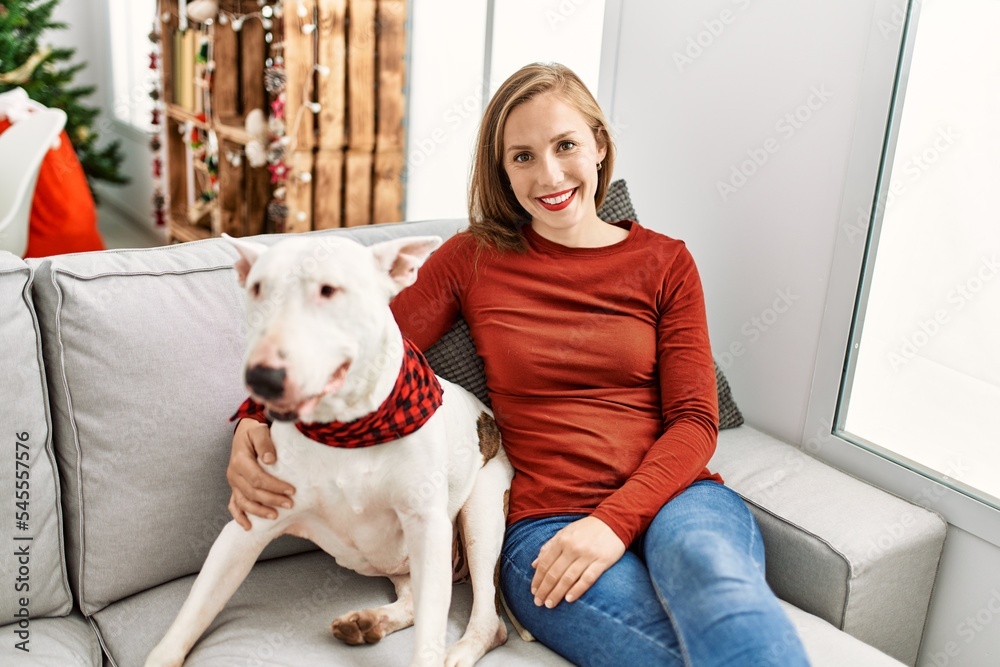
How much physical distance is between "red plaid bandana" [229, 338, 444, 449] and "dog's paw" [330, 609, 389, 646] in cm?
32

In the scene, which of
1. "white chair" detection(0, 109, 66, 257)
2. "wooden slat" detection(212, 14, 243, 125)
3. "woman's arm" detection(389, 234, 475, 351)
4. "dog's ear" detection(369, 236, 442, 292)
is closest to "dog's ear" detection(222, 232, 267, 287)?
"dog's ear" detection(369, 236, 442, 292)

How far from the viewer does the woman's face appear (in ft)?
5.00

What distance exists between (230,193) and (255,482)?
2581 millimetres

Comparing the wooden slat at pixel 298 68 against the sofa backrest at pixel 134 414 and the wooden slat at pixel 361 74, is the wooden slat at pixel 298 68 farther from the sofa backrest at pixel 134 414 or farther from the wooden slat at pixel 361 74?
the sofa backrest at pixel 134 414

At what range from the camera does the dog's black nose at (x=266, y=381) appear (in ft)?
2.91

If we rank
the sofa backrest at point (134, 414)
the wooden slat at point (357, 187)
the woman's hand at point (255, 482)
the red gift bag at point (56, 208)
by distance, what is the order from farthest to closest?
the red gift bag at point (56, 208) → the wooden slat at point (357, 187) → the sofa backrest at point (134, 414) → the woman's hand at point (255, 482)

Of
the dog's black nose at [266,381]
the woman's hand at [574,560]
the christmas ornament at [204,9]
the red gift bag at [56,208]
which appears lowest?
the red gift bag at [56,208]

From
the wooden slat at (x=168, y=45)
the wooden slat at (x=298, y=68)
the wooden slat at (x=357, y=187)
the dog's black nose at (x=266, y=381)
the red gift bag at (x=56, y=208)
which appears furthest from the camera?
the wooden slat at (x=168, y=45)

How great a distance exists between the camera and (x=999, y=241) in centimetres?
147

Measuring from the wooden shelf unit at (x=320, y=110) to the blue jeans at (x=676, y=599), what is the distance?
194 centimetres

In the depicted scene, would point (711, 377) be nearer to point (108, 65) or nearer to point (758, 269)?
point (758, 269)

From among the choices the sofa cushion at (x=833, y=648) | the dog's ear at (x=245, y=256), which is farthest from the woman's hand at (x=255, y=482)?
the sofa cushion at (x=833, y=648)

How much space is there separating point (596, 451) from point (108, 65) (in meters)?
5.71

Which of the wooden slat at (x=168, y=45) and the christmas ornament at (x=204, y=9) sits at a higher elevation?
the christmas ornament at (x=204, y=9)
